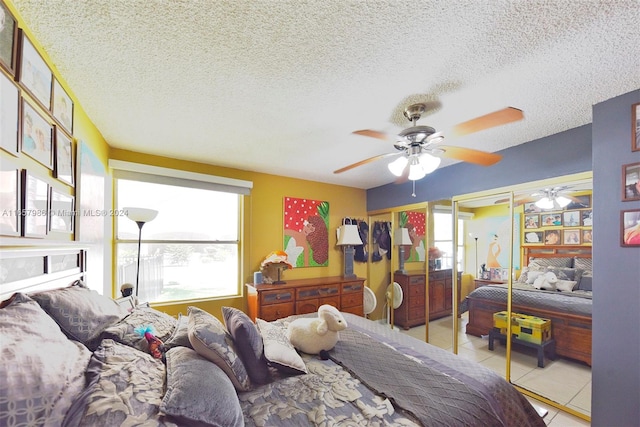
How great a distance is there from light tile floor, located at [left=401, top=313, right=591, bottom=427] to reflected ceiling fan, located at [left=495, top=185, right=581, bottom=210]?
1355 mm

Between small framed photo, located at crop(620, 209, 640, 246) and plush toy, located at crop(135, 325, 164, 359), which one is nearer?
plush toy, located at crop(135, 325, 164, 359)

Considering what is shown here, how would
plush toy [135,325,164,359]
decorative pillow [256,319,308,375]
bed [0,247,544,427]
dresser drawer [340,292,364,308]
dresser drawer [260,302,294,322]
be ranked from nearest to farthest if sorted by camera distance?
bed [0,247,544,427] → plush toy [135,325,164,359] → decorative pillow [256,319,308,375] → dresser drawer [260,302,294,322] → dresser drawer [340,292,364,308]

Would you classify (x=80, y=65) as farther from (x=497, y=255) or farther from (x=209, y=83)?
(x=497, y=255)

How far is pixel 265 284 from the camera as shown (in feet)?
10.9

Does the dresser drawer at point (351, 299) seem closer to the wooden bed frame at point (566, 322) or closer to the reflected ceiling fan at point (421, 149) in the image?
the wooden bed frame at point (566, 322)

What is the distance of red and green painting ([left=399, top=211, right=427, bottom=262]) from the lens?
12.0 feet

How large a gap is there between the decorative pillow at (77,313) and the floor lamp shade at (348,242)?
3008 mm

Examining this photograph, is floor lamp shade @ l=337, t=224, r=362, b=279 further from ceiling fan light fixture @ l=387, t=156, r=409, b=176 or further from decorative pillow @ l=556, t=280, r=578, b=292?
decorative pillow @ l=556, t=280, r=578, b=292

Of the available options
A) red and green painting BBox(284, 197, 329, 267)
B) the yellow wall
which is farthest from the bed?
red and green painting BBox(284, 197, 329, 267)

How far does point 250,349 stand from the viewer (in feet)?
4.45

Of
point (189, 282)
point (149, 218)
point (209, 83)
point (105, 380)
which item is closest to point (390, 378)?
point (105, 380)

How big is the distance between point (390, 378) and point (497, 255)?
2164 mm

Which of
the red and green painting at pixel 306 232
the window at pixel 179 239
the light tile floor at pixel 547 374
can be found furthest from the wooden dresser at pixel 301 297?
the light tile floor at pixel 547 374

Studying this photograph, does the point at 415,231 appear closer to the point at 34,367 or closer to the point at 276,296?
the point at 276,296
